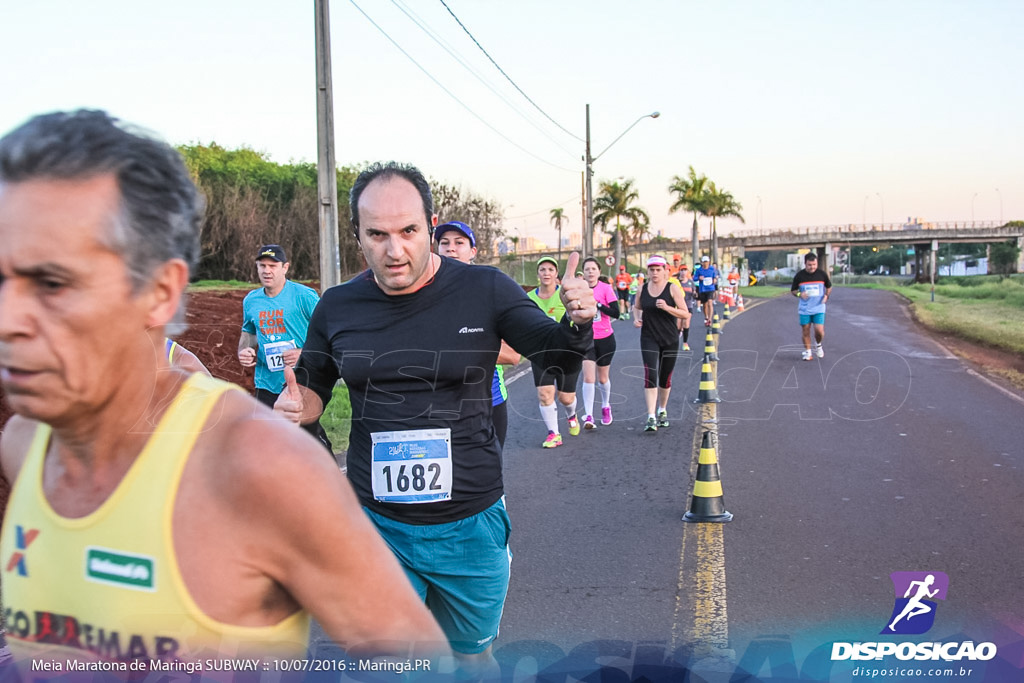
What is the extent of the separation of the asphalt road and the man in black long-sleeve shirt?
49 cm

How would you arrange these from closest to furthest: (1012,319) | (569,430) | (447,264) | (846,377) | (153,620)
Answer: (153,620) < (447,264) < (569,430) < (846,377) < (1012,319)

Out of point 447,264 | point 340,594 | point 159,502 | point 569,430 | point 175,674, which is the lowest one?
point 569,430

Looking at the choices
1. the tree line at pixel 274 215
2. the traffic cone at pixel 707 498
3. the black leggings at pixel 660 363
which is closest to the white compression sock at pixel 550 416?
the black leggings at pixel 660 363

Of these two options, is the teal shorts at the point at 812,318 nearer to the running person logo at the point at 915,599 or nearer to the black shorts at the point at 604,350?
the black shorts at the point at 604,350

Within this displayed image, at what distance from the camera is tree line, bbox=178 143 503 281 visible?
34781mm

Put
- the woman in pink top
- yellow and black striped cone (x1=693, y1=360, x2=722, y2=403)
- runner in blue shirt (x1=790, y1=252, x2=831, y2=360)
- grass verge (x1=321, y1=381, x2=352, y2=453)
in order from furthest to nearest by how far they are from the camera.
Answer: runner in blue shirt (x1=790, y1=252, x2=831, y2=360)
yellow and black striped cone (x1=693, y1=360, x2=722, y2=403)
the woman in pink top
grass verge (x1=321, y1=381, x2=352, y2=453)

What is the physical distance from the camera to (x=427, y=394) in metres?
3.25

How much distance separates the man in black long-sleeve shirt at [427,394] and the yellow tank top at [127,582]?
184cm

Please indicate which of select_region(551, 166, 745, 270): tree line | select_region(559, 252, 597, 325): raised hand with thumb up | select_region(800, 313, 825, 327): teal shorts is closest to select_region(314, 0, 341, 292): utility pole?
select_region(800, 313, 825, 327): teal shorts

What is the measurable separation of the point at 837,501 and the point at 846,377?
8294 millimetres

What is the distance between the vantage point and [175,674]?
50.6 inches

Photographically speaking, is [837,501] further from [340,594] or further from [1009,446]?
[340,594]

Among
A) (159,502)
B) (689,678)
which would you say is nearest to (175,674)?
(159,502)

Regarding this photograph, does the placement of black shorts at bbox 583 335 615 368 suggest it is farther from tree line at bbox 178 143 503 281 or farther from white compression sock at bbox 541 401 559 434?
tree line at bbox 178 143 503 281
